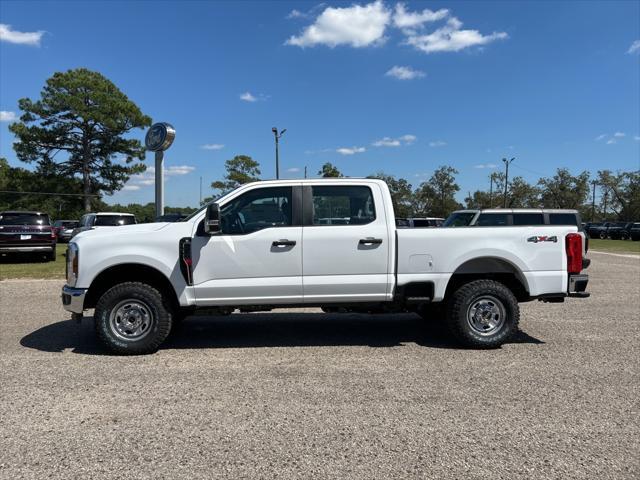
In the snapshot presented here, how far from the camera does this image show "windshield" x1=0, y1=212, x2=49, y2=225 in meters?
16.8

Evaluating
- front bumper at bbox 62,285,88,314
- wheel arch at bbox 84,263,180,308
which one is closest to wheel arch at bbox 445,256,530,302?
wheel arch at bbox 84,263,180,308

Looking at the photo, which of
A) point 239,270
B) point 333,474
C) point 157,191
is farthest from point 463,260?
point 157,191

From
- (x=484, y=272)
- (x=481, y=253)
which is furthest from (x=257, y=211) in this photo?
(x=484, y=272)

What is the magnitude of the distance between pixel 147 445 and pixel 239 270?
2.46 metres

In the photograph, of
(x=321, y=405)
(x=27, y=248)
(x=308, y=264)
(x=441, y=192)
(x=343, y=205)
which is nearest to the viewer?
(x=321, y=405)

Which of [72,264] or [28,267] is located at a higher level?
[72,264]

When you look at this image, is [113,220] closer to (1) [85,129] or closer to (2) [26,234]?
(2) [26,234]

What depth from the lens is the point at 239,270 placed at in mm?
5617

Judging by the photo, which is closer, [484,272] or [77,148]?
[484,272]

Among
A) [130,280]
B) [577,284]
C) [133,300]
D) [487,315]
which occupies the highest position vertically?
[130,280]

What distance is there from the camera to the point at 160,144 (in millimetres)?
17188

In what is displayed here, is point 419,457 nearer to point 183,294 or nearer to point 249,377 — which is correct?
point 249,377

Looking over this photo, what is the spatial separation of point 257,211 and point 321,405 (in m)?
2.49

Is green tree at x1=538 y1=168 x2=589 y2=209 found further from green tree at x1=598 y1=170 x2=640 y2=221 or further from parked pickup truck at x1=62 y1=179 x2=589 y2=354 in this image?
parked pickup truck at x1=62 y1=179 x2=589 y2=354
